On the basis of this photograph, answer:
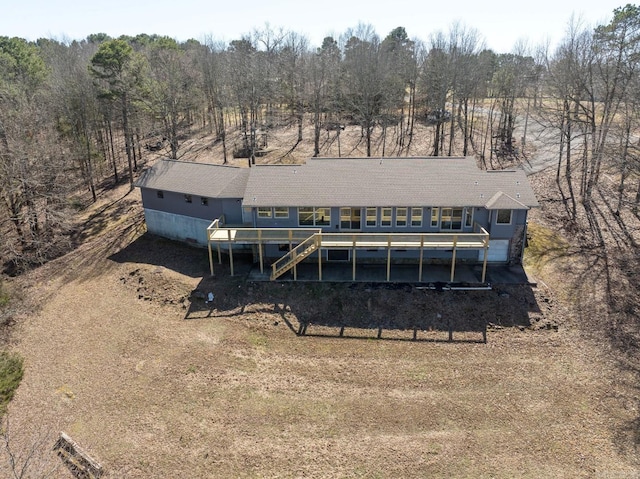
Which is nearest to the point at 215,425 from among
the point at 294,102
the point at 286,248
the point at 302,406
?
the point at 302,406

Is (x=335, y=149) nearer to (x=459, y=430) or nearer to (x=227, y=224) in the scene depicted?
(x=227, y=224)

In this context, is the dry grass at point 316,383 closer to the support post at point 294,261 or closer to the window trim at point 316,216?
the support post at point 294,261

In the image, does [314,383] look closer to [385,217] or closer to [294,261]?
[294,261]

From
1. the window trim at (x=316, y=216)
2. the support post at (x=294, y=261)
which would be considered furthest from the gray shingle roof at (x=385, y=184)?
the support post at (x=294, y=261)

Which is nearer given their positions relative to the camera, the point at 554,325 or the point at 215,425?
the point at 215,425

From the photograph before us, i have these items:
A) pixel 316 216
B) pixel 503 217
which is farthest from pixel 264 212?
pixel 503 217

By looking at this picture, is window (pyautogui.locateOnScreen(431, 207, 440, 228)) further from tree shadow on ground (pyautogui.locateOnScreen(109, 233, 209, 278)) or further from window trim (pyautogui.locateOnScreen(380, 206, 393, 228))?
tree shadow on ground (pyautogui.locateOnScreen(109, 233, 209, 278))
